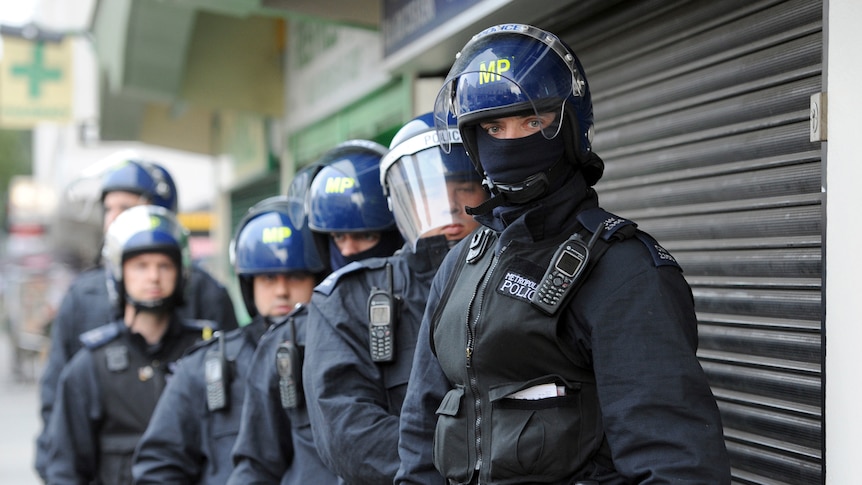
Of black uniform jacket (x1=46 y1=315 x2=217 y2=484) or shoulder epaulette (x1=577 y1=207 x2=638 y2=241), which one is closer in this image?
shoulder epaulette (x1=577 y1=207 x2=638 y2=241)

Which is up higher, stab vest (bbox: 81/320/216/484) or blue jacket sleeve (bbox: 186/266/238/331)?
blue jacket sleeve (bbox: 186/266/238/331)

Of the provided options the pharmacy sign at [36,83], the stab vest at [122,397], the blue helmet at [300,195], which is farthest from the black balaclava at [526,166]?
the pharmacy sign at [36,83]

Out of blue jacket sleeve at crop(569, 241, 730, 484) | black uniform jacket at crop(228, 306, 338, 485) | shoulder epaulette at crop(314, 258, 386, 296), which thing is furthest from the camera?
black uniform jacket at crop(228, 306, 338, 485)

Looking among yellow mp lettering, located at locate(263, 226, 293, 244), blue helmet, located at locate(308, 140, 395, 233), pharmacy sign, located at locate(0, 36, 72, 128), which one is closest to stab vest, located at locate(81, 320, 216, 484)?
yellow mp lettering, located at locate(263, 226, 293, 244)

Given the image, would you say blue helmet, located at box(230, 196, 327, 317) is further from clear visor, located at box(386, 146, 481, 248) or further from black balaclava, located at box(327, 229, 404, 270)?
clear visor, located at box(386, 146, 481, 248)

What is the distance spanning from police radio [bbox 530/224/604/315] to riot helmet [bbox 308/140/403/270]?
1.65 m

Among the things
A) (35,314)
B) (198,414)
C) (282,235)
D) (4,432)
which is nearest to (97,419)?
(198,414)

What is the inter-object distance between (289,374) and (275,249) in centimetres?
84

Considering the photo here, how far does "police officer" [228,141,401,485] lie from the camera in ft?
11.7

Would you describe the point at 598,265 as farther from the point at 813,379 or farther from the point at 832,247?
the point at 813,379

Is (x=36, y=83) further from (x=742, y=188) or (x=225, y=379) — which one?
(x=742, y=188)

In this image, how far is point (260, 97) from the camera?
1055 centimetres

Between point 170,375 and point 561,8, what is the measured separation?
2.51 m

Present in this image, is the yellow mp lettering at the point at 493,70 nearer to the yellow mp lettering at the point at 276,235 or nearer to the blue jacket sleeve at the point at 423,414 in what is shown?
the blue jacket sleeve at the point at 423,414
